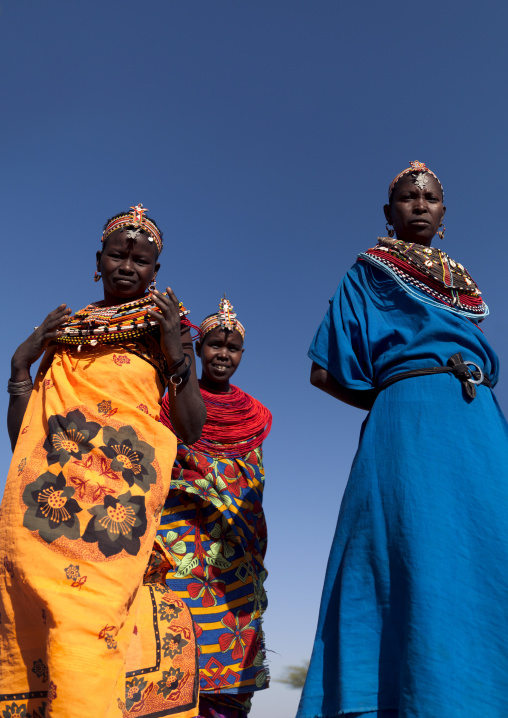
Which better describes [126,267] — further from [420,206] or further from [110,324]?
[420,206]

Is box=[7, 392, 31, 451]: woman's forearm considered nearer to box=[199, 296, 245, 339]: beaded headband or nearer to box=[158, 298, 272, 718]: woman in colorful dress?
box=[158, 298, 272, 718]: woman in colorful dress

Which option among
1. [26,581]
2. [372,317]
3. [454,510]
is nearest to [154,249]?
[372,317]

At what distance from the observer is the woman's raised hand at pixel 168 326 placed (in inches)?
157

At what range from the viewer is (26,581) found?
3246mm

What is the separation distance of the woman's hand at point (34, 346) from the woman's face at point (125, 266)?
0.42 meters

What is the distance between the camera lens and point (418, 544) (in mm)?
2977

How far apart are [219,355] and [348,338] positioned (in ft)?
9.47

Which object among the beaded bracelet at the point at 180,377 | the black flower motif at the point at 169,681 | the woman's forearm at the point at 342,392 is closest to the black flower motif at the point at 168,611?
the black flower motif at the point at 169,681

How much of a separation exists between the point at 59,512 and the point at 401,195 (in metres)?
2.68

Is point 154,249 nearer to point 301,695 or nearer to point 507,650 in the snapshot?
point 301,695

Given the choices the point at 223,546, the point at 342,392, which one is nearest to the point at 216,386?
the point at 223,546

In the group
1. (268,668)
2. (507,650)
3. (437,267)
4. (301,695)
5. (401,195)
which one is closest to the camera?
(507,650)

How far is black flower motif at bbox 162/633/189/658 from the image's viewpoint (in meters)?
3.66

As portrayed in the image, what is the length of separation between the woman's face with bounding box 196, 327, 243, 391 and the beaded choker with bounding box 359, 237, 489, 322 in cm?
266
